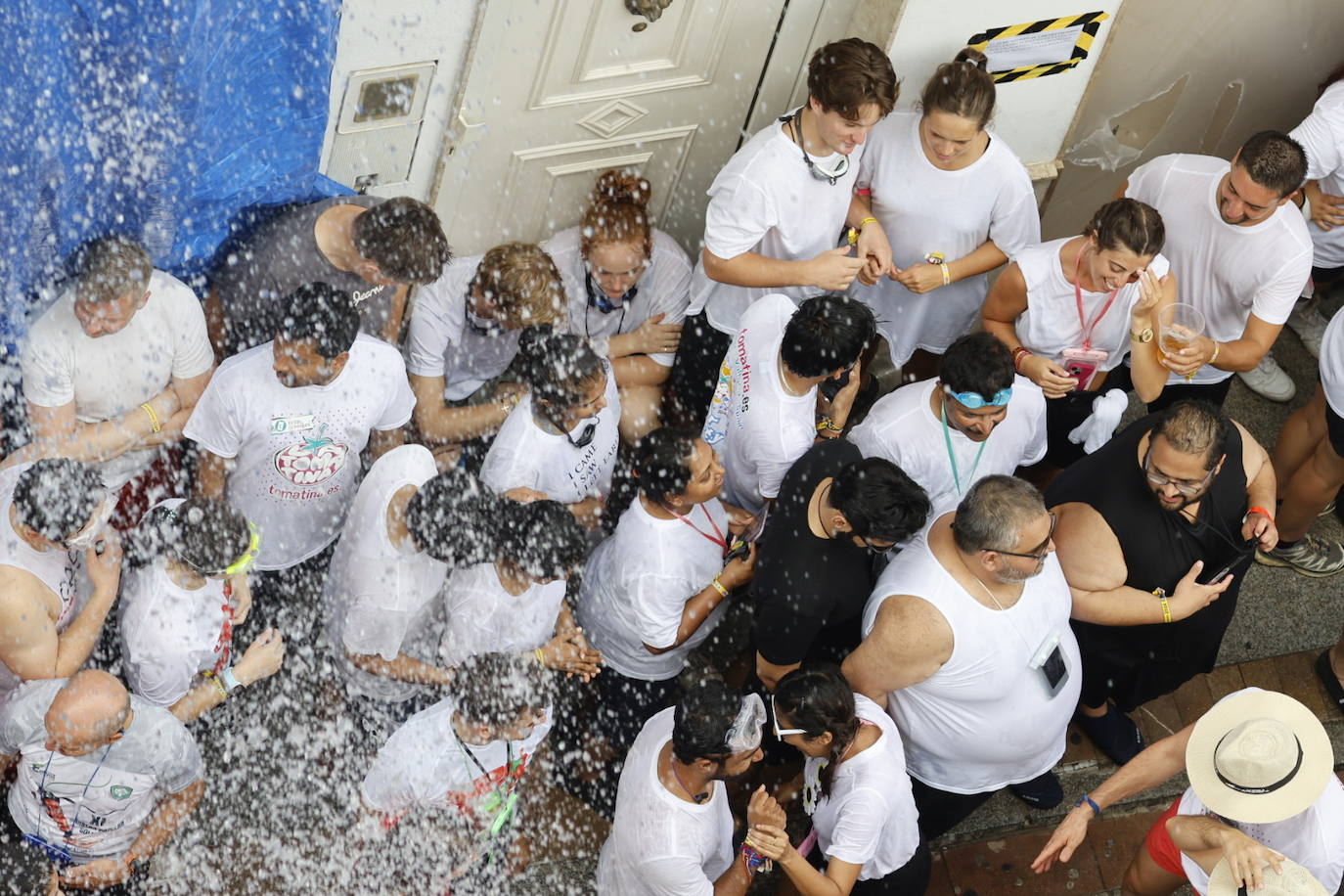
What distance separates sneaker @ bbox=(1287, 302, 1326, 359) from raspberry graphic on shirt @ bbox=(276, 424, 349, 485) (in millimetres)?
5134

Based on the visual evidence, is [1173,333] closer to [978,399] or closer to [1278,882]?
[978,399]

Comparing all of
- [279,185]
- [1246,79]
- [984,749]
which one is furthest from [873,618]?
[1246,79]

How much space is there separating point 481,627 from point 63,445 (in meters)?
1.55

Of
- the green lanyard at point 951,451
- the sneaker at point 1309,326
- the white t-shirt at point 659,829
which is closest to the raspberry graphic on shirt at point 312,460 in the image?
the white t-shirt at point 659,829

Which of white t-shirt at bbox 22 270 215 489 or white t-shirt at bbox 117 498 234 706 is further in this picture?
white t-shirt at bbox 22 270 215 489

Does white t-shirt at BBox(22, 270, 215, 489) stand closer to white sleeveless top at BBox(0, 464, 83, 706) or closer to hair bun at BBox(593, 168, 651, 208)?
white sleeveless top at BBox(0, 464, 83, 706)

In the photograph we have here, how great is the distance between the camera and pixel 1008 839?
6117 mm

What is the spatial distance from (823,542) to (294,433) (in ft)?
6.05

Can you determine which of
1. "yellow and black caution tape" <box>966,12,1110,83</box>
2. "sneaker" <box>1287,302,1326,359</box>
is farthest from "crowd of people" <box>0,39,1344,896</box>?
"sneaker" <box>1287,302,1326,359</box>

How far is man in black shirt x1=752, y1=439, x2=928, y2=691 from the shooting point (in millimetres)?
4805

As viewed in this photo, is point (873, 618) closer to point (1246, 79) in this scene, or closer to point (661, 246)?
point (661, 246)

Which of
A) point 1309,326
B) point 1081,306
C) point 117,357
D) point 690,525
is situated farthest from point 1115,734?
point 117,357

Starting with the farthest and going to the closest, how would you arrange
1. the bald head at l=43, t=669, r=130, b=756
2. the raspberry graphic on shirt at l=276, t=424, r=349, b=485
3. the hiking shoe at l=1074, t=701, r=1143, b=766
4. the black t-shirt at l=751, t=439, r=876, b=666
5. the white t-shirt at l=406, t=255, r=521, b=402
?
the hiking shoe at l=1074, t=701, r=1143, b=766 → the white t-shirt at l=406, t=255, r=521, b=402 → the raspberry graphic on shirt at l=276, t=424, r=349, b=485 → the black t-shirt at l=751, t=439, r=876, b=666 → the bald head at l=43, t=669, r=130, b=756

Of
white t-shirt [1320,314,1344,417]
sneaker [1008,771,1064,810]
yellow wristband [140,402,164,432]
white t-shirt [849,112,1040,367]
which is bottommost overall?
sneaker [1008,771,1064,810]
